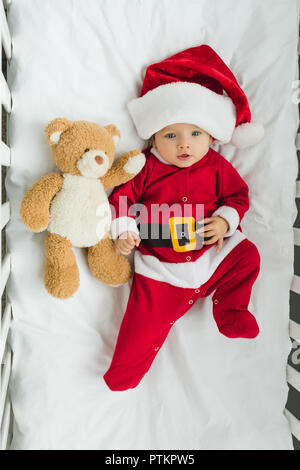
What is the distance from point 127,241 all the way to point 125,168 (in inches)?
6.9

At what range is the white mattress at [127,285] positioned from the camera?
95 centimetres

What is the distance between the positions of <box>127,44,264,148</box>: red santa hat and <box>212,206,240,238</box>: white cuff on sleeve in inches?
7.0

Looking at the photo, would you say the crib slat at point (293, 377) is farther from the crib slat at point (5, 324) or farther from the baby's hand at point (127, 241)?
the crib slat at point (5, 324)

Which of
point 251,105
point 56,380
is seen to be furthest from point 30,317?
point 251,105

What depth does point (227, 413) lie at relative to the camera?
3.42 feet

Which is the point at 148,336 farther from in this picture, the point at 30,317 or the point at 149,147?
the point at 149,147

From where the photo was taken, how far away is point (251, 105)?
107 cm

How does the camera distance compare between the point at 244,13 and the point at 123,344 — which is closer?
the point at 123,344

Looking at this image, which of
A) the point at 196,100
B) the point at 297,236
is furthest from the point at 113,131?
the point at 297,236

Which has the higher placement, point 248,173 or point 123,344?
point 248,173

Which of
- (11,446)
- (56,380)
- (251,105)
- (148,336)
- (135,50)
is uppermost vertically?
(135,50)

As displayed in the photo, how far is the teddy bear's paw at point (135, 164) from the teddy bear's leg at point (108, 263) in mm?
166

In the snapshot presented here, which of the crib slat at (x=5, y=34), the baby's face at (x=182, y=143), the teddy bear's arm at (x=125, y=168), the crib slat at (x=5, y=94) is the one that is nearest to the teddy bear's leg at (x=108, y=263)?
the teddy bear's arm at (x=125, y=168)

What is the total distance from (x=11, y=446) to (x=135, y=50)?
1050 millimetres
